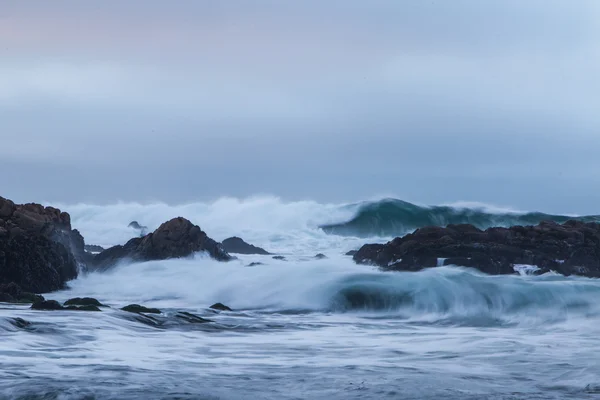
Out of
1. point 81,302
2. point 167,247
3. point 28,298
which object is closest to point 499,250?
point 167,247

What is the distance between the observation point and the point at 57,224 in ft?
50.3

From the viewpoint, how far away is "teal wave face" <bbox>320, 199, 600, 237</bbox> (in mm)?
34344

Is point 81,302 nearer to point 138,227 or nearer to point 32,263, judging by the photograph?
point 32,263

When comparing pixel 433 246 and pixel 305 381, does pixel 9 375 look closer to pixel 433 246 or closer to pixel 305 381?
pixel 305 381

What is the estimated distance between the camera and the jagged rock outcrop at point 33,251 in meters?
12.8

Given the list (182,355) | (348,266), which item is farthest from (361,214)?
(182,355)

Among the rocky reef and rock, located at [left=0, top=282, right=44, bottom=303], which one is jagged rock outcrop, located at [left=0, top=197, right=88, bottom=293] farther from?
rock, located at [left=0, top=282, right=44, bottom=303]

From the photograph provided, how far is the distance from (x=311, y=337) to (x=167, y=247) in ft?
25.5

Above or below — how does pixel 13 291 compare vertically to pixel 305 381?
above

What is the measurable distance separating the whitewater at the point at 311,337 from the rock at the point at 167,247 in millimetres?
285

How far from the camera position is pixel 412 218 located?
1391 inches

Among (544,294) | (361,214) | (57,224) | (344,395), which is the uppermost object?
(361,214)

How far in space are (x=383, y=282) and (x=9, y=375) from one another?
8.16 meters

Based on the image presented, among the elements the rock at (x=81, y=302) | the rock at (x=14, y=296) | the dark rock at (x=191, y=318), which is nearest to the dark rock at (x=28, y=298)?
the rock at (x=14, y=296)
